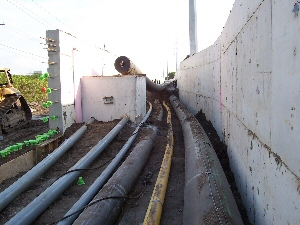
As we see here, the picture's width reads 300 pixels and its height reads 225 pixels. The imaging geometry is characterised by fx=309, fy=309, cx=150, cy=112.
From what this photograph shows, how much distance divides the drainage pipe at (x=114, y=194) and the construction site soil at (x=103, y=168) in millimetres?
240

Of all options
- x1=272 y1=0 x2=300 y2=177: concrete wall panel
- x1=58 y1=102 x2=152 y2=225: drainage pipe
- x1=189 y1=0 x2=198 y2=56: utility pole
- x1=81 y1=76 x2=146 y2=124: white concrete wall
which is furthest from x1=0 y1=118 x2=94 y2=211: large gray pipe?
x1=189 y1=0 x2=198 y2=56: utility pole

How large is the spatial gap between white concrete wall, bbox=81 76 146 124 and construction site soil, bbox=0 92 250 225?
53 cm

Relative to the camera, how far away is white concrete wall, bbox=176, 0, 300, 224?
8.18ft

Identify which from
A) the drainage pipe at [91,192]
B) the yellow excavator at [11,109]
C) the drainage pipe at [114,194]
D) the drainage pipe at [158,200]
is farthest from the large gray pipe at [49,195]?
the yellow excavator at [11,109]

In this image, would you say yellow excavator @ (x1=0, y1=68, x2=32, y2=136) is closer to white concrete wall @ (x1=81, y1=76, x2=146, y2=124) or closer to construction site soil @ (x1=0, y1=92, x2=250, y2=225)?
construction site soil @ (x1=0, y1=92, x2=250, y2=225)

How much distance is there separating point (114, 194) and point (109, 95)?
675 cm

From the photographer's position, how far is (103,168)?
7.39m

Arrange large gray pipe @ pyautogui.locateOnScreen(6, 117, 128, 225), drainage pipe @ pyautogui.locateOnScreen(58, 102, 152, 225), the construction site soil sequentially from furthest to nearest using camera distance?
the construction site soil < large gray pipe @ pyautogui.locateOnScreen(6, 117, 128, 225) < drainage pipe @ pyautogui.locateOnScreen(58, 102, 152, 225)

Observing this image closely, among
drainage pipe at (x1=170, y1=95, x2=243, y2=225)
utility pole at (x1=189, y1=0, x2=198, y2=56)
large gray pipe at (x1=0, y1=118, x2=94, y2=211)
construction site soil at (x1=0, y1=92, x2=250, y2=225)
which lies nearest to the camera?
drainage pipe at (x1=170, y1=95, x2=243, y2=225)

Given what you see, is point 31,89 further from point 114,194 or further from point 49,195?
point 114,194

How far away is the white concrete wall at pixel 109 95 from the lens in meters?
11.1

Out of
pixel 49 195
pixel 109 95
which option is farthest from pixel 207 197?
pixel 109 95

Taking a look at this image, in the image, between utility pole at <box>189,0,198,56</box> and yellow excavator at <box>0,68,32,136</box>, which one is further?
utility pole at <box>189,0,198,56</box>

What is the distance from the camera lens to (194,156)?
19.7 ft
